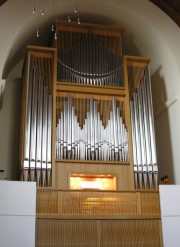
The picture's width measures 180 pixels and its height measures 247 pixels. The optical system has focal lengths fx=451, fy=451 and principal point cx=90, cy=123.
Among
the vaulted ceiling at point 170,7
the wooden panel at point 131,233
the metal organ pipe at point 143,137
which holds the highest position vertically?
the vaulted ceiling at point 170,7

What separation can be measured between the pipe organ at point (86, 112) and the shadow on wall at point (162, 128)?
2.92 ft

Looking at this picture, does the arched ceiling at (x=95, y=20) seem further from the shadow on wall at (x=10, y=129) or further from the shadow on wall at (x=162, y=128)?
the shadow on wall at (x=162, y=128)

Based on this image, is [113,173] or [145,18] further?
[145,18]

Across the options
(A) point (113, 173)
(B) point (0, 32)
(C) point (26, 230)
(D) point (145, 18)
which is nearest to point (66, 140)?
Result: (A) point (113, 173)

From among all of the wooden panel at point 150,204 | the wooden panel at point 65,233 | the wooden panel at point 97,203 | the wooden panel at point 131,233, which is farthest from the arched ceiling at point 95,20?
the wooden panel at point 131,233

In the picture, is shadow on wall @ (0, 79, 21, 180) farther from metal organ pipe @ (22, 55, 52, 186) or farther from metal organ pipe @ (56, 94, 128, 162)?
metal organ pipe @ (56, 94, 128, 162)

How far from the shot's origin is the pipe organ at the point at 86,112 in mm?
9352

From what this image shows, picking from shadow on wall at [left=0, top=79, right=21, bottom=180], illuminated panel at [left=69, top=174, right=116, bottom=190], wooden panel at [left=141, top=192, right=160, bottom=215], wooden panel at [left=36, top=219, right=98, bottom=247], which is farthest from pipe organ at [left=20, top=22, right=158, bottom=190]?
shadow on wall at [left=0, top=79, right=21, bottom=180]

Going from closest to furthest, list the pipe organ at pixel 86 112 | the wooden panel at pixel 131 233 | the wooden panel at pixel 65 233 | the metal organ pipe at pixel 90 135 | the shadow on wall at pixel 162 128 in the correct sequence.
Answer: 1. the wooden panel at pixel 65 233
2. the wooden panel at pixel 131 233
3. the pipe organ at pixel 86 112
4. the metal organ pipe at pixel 90 135
5. the shadow on wall at pixel 162 128

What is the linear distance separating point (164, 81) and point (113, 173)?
3021mm

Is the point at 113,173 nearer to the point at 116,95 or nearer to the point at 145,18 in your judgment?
the point at 116,95

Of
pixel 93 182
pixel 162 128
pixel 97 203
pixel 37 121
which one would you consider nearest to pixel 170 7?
pixel 162 128

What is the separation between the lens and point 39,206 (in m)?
8.60

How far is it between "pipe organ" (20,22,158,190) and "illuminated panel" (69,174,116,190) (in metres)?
0.23
